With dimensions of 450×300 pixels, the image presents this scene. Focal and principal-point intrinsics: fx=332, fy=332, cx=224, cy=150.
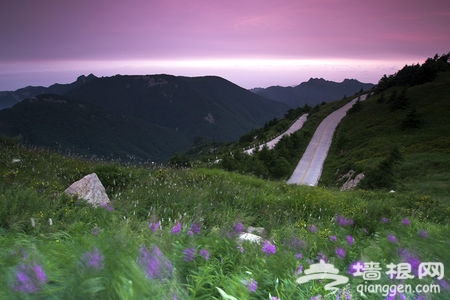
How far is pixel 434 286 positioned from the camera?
8.42ft

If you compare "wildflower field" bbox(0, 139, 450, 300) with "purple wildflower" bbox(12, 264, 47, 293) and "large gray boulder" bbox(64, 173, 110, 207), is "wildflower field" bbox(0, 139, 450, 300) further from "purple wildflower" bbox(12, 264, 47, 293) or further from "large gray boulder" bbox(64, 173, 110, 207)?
"large gray boulder" bbox(64, 173, 110, 207)

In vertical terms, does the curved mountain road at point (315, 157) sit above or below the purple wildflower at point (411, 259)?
below

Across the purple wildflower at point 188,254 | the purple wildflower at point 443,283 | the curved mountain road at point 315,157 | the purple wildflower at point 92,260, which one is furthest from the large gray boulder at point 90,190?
the curved mountain road at point 315,157

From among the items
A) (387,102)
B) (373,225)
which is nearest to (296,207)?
(373,225)

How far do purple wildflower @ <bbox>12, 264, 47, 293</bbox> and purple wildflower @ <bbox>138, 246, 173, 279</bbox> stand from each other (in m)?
0.70

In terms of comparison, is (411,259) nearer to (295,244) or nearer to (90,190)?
(295,244)

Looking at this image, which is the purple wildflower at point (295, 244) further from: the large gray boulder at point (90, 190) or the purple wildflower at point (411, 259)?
the large gray boulder at point (90, 190)

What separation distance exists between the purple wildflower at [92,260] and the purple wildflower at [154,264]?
0.34 metres

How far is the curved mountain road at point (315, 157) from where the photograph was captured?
36056mm

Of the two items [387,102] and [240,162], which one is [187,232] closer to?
[240,162]

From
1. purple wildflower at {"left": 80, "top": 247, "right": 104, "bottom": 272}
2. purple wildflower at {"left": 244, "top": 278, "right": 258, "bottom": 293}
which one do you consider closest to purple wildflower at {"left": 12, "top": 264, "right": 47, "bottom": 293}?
purple wildflower at {"left": 80, "top": 247, "right": 104, "bottom": 272}

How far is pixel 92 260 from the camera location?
2.36m

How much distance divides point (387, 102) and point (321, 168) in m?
38.8

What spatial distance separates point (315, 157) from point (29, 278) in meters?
47.9
